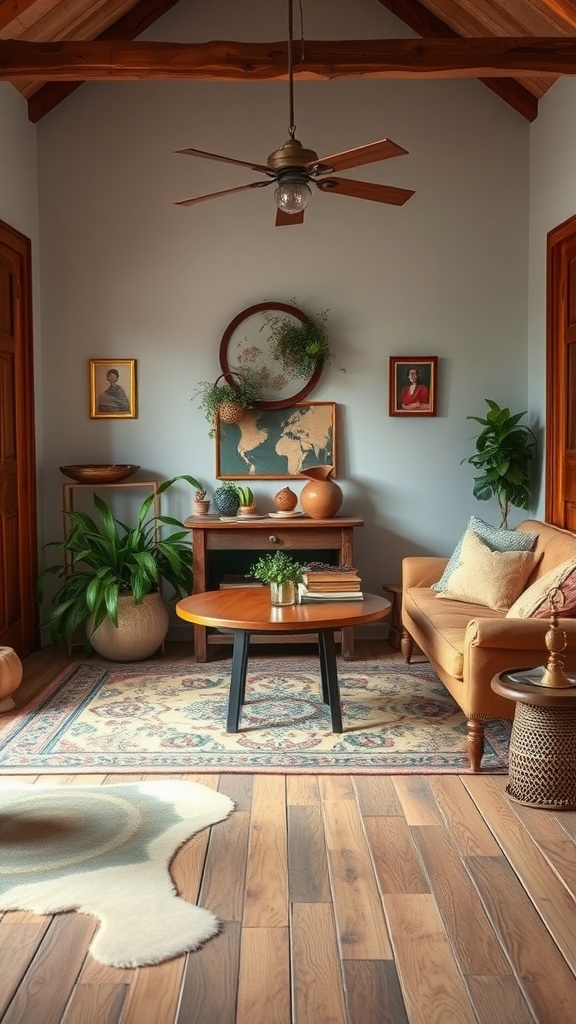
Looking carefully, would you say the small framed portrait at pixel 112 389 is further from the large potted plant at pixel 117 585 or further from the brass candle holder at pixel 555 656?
the brass candle holder at pixel 555 656

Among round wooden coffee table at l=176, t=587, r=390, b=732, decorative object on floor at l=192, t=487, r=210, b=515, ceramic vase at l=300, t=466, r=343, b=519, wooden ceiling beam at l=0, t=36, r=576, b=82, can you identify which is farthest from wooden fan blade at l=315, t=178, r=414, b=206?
decorative object on floor at l=192, t=487, r=210, b=515

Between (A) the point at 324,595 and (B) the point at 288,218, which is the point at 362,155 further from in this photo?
(A) the point at 324,595

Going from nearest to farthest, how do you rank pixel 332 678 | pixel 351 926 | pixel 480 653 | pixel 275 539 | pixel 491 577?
pixel 351 926, pixel 480 653, pixel 332 678, pixel 491 577, pixel 275 539

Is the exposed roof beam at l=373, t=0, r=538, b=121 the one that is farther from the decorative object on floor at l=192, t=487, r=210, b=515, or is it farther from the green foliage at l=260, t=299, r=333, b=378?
the decorative object on floor at l=192, t=487, r=210, b=515

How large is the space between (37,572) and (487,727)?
10.0 ft

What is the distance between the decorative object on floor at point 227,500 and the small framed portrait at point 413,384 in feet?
3.74

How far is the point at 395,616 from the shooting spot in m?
6.09

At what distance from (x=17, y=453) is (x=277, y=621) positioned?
95.3 inches

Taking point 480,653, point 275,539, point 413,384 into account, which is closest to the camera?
point 480,653

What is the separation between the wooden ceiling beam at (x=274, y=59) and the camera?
4.45 m

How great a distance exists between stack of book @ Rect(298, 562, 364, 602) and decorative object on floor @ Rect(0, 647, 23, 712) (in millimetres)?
1405

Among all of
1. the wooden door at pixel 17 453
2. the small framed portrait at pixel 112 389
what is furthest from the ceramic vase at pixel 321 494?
the wooden door at pixel 17 453

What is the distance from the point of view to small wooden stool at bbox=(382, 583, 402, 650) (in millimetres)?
6012

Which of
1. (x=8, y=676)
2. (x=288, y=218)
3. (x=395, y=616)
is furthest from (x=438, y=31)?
(x=8, y=676)
